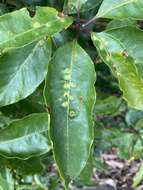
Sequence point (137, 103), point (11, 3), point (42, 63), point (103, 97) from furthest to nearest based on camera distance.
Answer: point (103, 97)
point (11, 3)
point (42, 63)
point (137, 103)

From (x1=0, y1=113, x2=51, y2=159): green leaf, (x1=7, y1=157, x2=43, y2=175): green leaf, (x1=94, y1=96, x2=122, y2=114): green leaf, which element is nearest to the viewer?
(x1=0, y1=113, x2=51, y2=159): green leaf

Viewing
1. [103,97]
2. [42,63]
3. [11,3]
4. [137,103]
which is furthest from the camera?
[103,97]

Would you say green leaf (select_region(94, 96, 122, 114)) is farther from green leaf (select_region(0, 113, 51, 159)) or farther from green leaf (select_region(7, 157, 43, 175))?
green leaf (select_region(0, 113, 51, 159))

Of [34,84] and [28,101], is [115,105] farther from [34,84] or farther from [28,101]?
[34,84]

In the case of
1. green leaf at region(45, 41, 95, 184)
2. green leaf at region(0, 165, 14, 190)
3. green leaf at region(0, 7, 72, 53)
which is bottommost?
green leaf at region(0, 165, 14, 190)

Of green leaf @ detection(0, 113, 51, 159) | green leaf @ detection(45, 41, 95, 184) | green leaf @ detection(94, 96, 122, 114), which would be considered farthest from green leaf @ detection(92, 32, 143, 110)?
green leaf @ detection(94, 96, 122, 114)

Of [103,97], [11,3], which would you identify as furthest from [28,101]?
[103,97]
